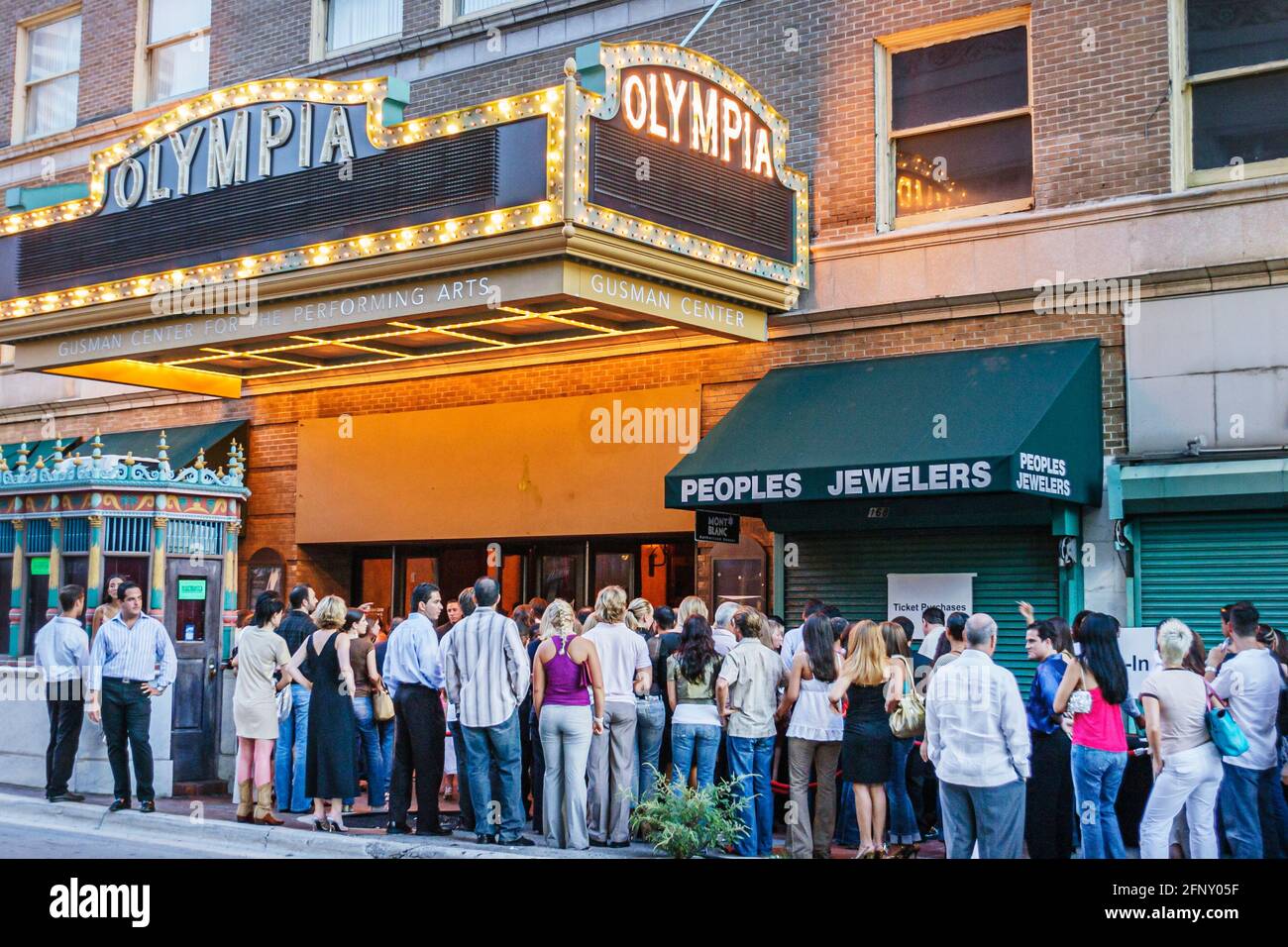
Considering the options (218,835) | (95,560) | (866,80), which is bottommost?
(218,835)

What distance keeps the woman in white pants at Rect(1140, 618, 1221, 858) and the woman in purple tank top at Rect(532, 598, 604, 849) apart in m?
4.11

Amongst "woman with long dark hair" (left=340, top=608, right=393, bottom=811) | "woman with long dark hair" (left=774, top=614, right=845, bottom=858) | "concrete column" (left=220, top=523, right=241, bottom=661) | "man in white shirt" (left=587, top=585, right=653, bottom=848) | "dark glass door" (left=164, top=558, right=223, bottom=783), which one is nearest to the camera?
"woman with long dark hair" (left=774, top=614, right=845, bottom=858)

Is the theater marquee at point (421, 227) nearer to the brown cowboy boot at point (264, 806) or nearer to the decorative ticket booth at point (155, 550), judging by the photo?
the decorative ticket booth at point (155, 550)

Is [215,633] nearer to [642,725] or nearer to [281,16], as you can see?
[642,725]

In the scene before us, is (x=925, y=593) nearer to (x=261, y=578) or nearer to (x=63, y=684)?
(x=63, y=684)

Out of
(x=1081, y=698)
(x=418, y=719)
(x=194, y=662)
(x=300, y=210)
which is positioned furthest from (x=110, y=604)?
(x=1081, y=698)

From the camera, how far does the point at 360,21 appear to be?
1953 centimetres

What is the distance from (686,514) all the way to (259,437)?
7.24 metres

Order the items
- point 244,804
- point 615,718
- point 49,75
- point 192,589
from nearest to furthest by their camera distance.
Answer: point 615,718, point 244,804, point 192,589, point 49,75

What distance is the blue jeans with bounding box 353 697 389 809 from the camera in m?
12.9

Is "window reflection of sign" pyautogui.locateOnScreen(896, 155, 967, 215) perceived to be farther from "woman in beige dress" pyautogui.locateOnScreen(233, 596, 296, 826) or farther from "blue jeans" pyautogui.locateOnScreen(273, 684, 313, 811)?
"blue jeans" pyautogui.locateOnScreen(273, 684, 313, 811)

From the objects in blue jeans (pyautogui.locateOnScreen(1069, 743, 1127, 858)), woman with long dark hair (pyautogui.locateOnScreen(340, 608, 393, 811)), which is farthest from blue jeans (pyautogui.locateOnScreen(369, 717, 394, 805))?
blue jeans (pyautogui.locateOnScreen(1069, 743, 1127, 858))

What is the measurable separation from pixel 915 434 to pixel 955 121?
3636 millimetres

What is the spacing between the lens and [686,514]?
16.2 metres
